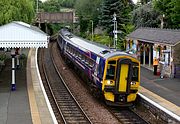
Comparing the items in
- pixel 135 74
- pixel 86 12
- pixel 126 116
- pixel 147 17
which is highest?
pixel 86 12

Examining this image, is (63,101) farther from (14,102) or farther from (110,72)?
(110,72)

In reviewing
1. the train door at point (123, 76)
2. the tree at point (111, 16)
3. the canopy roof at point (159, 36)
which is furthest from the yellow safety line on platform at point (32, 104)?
the tree at point (111, 16)

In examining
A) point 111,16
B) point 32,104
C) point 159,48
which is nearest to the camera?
point 32,104

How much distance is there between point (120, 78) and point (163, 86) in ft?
17.9

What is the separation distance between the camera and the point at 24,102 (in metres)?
17.9

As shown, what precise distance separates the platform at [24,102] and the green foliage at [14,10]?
6801mm

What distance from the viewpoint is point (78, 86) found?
78.8 feet

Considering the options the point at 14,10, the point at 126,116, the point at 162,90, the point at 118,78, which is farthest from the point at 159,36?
the point at 14,10

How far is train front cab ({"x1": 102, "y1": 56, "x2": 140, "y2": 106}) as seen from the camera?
56.6 feet

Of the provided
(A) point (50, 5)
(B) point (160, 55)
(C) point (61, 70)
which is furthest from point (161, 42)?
(A) point (50, 5)

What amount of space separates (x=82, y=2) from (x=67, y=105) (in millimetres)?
53999

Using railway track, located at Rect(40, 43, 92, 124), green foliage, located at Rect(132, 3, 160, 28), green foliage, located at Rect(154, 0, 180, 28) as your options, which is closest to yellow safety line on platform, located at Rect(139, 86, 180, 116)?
railway track, located at Rect(40, 43, 92, 124)

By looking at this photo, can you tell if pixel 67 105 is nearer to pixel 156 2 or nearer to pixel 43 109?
pixel 43 109

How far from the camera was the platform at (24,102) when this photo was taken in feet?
48.5
